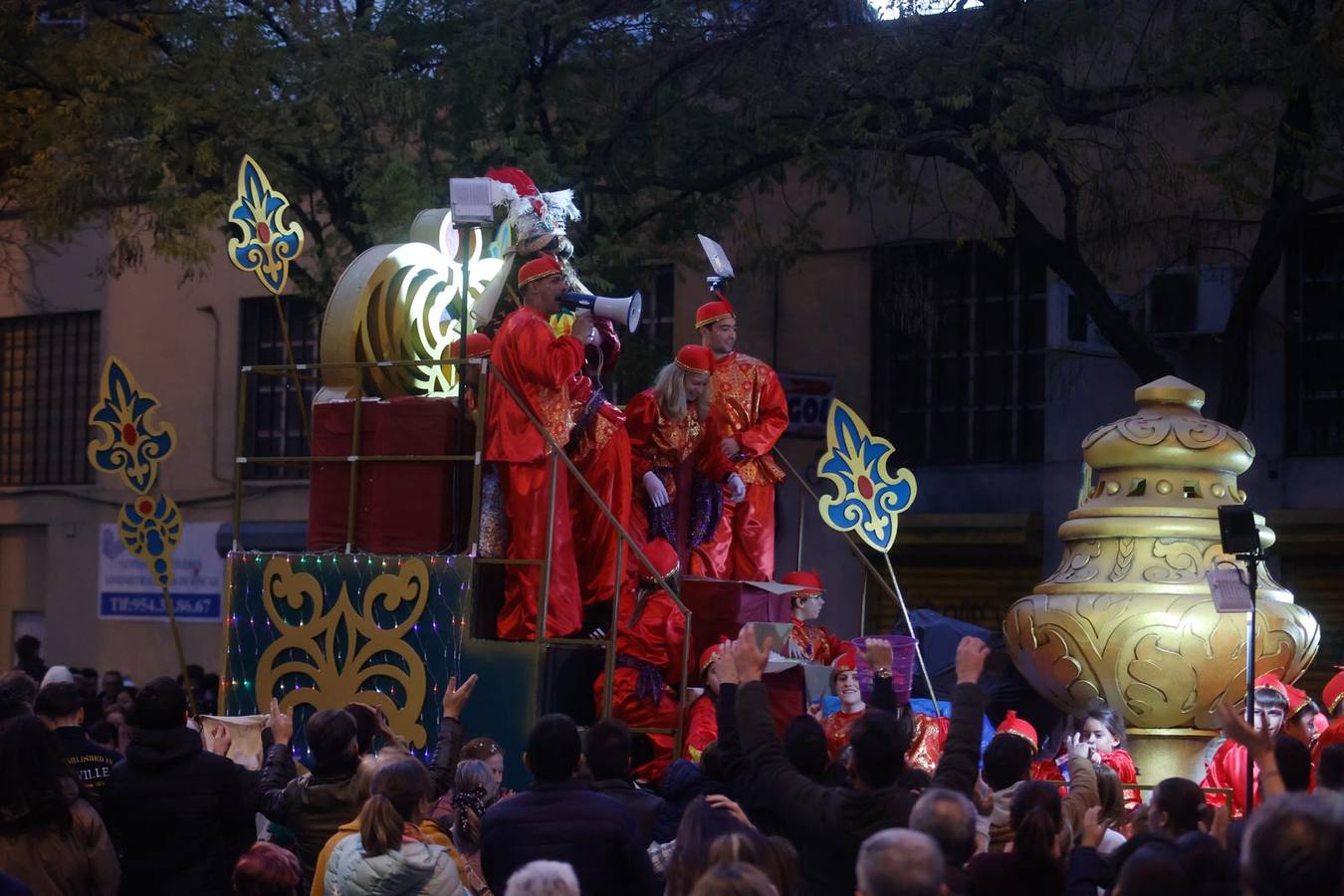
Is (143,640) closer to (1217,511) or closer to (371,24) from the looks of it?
(371,24)

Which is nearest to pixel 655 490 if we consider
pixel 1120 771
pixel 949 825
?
pixel 1120 771

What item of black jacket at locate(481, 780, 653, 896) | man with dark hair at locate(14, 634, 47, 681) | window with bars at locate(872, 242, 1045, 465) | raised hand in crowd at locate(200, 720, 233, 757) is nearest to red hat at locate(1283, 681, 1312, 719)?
black jacket at locate(481, 780, 653, 896)

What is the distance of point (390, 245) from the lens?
1098cm

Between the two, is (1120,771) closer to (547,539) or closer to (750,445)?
(547,539)

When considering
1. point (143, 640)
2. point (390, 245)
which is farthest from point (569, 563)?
point (143, 640)

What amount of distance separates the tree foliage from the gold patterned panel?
16.1ft

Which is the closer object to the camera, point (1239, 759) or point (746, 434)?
point (1239, 759)

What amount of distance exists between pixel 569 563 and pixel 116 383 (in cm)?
429

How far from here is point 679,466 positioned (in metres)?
10.9

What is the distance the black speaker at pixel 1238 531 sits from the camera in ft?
27.5

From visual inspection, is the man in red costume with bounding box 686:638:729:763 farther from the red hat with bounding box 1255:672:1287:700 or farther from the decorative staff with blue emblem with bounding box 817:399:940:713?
the red hat with bounding box 1255:672:1287:700

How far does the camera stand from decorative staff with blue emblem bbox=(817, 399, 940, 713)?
1112 centimetres

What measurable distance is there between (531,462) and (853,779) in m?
4.61

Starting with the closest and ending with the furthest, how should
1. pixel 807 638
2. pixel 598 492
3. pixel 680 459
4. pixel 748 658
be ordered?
1. pixel 748 658
2. pixel 598 492
3. pixel 807 638
4. pixel 680 459
